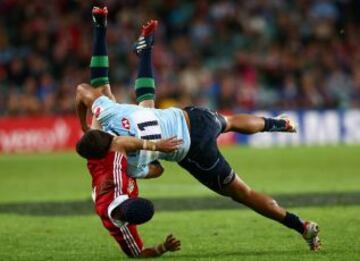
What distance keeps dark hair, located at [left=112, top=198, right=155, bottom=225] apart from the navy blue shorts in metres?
0.89

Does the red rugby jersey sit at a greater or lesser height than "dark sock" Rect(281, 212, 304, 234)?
greater

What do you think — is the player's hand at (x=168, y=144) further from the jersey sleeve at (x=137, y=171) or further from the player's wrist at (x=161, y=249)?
the player's wrist at (x=161, y=249)

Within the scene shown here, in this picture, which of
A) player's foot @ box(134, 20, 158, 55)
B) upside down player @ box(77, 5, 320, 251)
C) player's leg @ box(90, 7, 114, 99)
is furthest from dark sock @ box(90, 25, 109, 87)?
player's foot @ box(134, 20, 158, 55)

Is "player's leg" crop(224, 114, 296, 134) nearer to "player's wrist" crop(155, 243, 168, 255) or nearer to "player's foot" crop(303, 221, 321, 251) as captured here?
"player's foot" crop(303, 221, 321, 251)

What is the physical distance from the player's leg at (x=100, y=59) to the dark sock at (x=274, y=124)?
1511 millimetres

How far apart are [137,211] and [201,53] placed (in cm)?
1934

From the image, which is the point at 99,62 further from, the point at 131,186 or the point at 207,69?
the point at 207,69

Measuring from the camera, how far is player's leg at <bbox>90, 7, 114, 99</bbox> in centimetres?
959

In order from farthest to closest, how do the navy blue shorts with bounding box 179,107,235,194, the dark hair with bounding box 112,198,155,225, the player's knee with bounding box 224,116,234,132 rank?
the player's knee with bounding box 224,116,234,132, the navy blue shorts with bounding box 179,107,235,194, the dark hair with bounding box 112,198,155,225

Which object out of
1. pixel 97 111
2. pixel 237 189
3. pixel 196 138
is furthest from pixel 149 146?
pixel 237 189

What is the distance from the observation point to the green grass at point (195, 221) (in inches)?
359

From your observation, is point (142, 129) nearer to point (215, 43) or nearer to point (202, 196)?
point (202, 196)

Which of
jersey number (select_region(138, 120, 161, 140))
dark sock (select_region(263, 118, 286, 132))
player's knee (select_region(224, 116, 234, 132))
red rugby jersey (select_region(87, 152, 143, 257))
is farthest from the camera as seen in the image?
dark sock (select_region(263, 118, 286, 132))

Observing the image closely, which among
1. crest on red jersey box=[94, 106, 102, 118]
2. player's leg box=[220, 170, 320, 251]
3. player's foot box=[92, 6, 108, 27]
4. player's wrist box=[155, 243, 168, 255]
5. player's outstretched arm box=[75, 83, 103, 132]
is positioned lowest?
player's wrist box=[155, 243, 168, 255]
